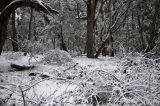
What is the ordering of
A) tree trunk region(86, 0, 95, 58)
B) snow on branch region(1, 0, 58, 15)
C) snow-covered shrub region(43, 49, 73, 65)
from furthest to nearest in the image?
tree trunk region(86, 0, 95, 58), snow-covered shrub region(43, 49, 73, 65), snow on branch region(1, 0, 58, 15)

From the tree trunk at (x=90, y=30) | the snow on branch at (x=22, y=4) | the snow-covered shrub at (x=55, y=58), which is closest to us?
the snow on branch at (x=22, y=4)

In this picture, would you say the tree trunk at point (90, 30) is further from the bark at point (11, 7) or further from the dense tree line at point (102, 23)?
the bark at point (11, 7)

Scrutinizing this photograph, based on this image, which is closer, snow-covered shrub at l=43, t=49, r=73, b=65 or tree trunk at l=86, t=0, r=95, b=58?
snow-covered shrub at l=43, t=49, r=73, b=65

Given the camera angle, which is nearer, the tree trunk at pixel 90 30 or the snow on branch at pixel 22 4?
the snow on branch at pixel 22 4

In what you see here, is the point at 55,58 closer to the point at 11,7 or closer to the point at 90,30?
the point at 11,7

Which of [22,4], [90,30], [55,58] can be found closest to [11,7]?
[22,4]

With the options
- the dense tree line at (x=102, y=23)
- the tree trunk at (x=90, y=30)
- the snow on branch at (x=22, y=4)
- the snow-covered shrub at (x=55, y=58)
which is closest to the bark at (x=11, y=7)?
the snow on branch at (x=22, y=4)

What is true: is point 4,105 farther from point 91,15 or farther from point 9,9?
point 91,15

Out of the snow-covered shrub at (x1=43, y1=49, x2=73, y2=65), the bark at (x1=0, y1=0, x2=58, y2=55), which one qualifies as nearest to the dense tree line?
the snow-covered shrub at (x1=43, y1=49, x2=73, y2=65)

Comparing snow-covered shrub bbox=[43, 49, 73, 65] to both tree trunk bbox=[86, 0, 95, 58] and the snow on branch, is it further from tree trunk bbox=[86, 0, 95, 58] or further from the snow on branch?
tree trunk bbox=[86, 0, 95, 58]

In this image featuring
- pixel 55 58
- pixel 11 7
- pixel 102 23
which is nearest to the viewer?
pixel 11 7

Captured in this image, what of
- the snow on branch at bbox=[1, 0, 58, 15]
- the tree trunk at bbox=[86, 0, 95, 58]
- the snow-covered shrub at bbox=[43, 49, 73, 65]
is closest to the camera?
the snow on branch at bbox=[1, 0, 58, 15]

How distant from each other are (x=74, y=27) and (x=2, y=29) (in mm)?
18923

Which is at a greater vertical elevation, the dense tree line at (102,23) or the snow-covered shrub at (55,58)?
the dense tree line at (102,23)
